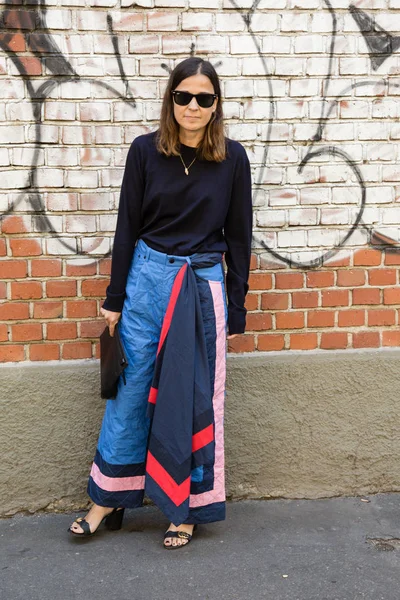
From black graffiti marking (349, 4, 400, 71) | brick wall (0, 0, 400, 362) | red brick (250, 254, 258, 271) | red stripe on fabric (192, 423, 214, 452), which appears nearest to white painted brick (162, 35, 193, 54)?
brick wall (0, 0, 400, 362)

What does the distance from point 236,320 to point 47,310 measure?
0.90 meters

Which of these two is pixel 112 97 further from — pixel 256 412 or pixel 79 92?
pixel 256 412

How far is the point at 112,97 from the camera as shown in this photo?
3449 millimetres

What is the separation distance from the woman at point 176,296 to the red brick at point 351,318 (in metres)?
0.67

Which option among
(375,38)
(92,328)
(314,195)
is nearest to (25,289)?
(92,328)

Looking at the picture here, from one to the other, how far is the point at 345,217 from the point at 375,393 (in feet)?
2.88

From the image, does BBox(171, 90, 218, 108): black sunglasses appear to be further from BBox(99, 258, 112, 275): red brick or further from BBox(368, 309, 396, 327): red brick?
BBox(368, 309, 396, 327): red brick

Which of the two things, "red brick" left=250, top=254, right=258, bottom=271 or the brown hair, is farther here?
"red brick" left=250, top=254, right=258, bottom=271

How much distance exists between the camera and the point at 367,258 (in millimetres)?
3705

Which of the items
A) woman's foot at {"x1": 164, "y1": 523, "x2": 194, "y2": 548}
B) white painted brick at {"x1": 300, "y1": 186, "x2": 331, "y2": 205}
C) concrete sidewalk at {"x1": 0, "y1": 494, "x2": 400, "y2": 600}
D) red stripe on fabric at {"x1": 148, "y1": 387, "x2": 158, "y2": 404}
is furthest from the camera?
white painted brick at {"x1": 300, "y1": 186, "x2": 331, "y2": 205}

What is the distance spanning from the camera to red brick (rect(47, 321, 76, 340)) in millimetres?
3564

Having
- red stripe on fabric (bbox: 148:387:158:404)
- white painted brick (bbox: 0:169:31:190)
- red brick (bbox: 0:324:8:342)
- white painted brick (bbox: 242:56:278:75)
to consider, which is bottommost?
red stripe on fabric (bbox: 148:387:158:404)

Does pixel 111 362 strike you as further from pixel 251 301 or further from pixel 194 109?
pixel 194 109

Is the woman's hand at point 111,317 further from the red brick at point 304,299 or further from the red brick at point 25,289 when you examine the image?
the red brick at point 304,299
